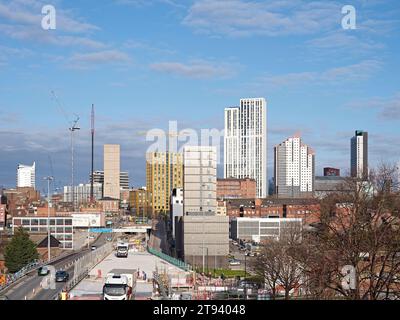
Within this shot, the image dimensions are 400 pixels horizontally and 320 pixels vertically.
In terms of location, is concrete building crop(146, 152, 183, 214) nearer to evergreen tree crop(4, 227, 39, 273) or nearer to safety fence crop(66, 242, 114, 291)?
evergreen tree crop(4, 227, 39, 273)

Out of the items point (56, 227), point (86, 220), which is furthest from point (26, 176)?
point (56, 227)

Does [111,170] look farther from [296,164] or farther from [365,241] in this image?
[365,241]

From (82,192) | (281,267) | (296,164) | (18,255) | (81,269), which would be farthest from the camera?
(82,192)

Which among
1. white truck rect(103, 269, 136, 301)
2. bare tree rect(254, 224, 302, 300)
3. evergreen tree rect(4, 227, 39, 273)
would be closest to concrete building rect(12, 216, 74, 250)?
evergreen tree rect(4, 227, 39, 273)

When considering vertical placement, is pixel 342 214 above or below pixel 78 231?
above

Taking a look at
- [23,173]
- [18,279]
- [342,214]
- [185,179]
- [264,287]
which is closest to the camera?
[342,214]
